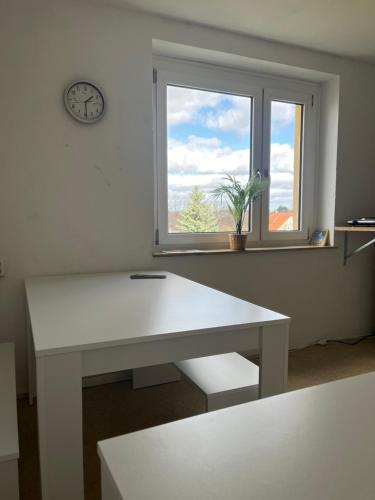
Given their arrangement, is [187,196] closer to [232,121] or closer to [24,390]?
[232,121]

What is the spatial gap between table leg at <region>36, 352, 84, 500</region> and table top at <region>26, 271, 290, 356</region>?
5 centimetres

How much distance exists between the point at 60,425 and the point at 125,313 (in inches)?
17.0

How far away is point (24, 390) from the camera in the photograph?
2248 mm

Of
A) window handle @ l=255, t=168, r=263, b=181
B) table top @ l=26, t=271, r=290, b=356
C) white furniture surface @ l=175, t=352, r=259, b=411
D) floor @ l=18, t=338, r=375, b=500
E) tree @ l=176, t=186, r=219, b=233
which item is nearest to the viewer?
table top @ l=26, t=271, r=290, b=356

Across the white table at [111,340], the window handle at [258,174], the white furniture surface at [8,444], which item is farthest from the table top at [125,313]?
the window handle at [258,174]

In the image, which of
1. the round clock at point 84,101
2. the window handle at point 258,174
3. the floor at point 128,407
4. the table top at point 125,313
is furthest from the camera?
the window handle at point 258,174

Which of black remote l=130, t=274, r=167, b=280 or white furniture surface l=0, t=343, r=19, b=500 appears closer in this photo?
white furniture surface l=0, t=343, r=19, b=500

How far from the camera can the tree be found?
9.21ft

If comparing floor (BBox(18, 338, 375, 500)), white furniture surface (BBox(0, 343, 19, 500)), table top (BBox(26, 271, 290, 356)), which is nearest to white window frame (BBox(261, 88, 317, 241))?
floor (BBox(18, 338, 375, 500))

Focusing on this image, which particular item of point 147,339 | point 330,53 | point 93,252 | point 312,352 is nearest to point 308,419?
point 147,339

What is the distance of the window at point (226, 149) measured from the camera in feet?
8.87

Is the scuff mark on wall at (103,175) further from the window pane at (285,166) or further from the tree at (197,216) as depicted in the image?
the window pane at (285,166)

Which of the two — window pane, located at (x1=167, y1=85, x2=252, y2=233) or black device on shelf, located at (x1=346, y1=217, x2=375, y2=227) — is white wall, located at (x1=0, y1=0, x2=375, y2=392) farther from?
black device on shelf, located at (x1=346, y1=217, x2=375, y2=227)

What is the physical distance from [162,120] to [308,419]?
2391 mm
